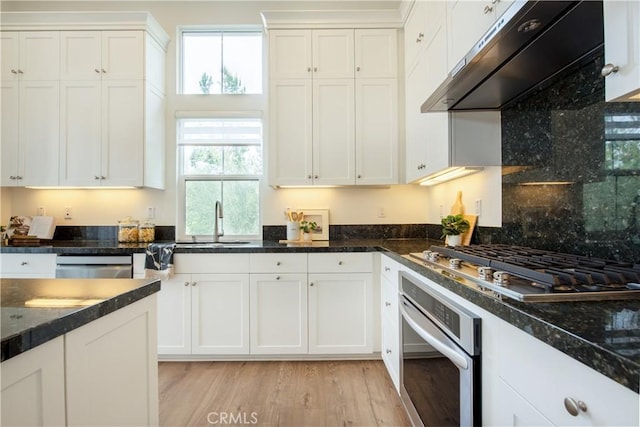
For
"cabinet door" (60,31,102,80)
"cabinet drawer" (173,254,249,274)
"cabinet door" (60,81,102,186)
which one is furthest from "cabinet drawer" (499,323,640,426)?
"cabinet door" (60,31,102,80)

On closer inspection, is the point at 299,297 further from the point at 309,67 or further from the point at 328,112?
the point at 309,67

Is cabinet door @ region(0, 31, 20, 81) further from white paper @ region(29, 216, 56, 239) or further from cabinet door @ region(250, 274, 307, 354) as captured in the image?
cabinet door @ region(250, 274, 307, 354)

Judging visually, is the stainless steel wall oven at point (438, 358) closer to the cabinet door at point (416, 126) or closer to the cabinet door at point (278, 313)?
the cabinet door at point (278, 313)

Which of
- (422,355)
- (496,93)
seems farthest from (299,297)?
(496,93)

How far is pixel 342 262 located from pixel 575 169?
153 cm

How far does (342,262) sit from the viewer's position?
240 cm

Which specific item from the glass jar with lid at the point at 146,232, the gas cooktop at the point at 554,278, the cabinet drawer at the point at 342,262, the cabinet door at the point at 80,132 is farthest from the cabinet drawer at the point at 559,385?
the cabinet door at the point at 80,132

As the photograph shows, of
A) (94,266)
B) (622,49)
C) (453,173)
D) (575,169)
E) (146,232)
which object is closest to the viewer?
(622,49)

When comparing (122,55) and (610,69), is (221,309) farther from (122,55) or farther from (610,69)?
(610,69)

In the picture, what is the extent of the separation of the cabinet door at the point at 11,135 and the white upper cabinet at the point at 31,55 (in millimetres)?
118

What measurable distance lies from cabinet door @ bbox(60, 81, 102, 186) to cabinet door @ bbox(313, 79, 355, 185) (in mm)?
1929

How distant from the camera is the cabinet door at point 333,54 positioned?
2.71 m

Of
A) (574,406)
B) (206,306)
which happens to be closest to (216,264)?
(206,306)

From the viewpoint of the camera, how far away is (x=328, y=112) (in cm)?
273
